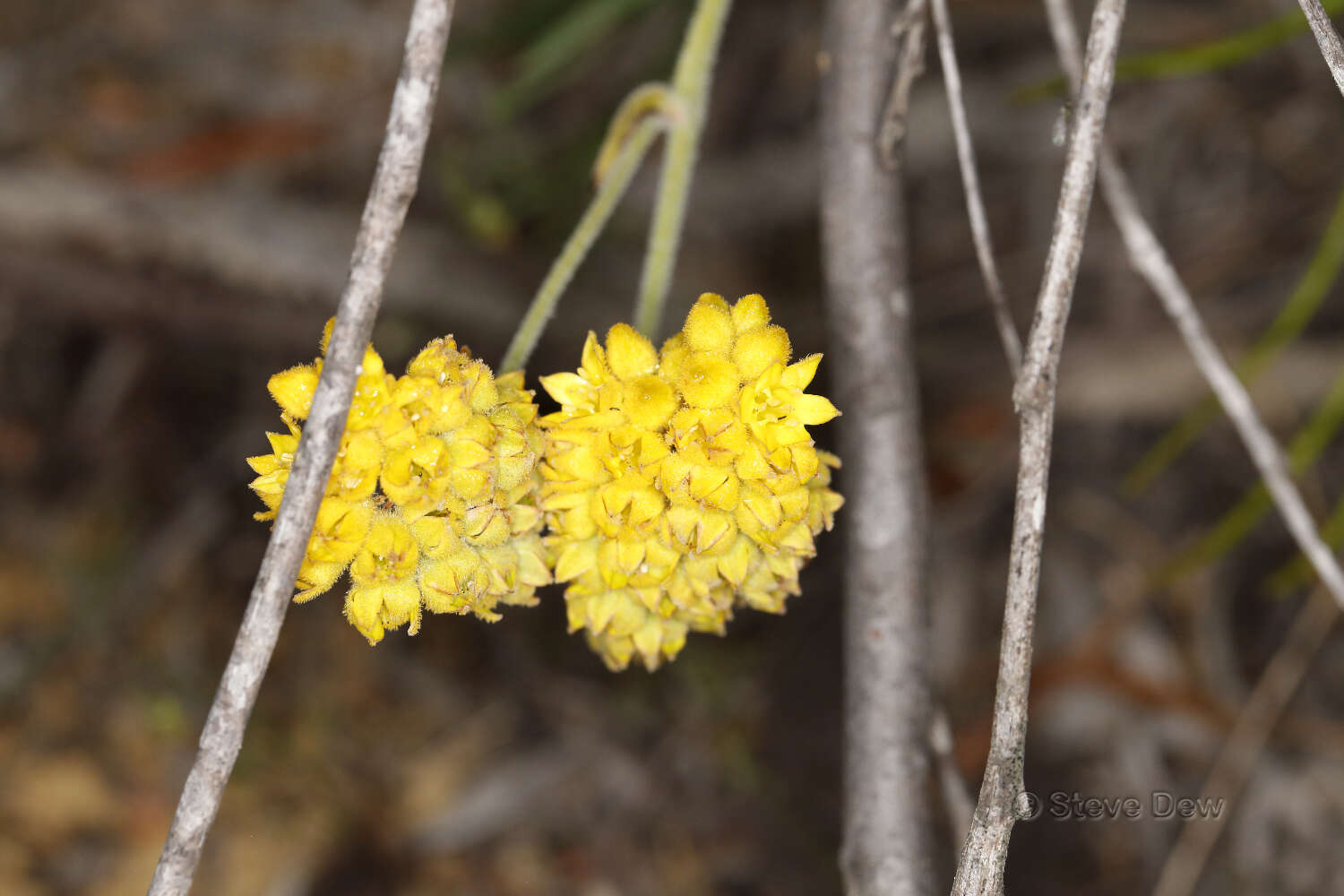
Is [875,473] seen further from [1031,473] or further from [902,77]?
[902,77]

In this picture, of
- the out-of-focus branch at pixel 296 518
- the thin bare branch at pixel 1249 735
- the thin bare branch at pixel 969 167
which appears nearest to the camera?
the out-of-focus branch at pixel 296 518

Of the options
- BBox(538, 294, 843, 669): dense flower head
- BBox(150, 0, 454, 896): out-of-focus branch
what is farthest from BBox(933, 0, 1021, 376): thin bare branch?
BBox(150, 0, 454, 896): out-of-focus branch

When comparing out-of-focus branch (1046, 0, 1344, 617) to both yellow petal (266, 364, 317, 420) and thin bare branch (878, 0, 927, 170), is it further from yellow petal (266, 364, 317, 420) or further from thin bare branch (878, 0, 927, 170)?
yellow petal (266, 364, 317, 420)

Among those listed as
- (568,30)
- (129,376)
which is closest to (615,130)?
Answer: (568,30)

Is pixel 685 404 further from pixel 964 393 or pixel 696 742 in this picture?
pixel 964 393

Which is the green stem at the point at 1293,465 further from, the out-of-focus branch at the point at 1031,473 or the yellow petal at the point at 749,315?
the yellow petal at the point at 749,315

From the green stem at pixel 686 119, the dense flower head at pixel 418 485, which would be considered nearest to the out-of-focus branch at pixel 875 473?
the green stem at pixel 686 119

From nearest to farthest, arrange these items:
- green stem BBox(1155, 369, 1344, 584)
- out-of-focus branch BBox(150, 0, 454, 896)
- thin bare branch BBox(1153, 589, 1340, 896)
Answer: out-of-focus branch BBox(150, 0, 454, 896), green stem BBox(1155, 369, 1344, 584), thin bare branch BBox(1153, 589, 1340, 896)
